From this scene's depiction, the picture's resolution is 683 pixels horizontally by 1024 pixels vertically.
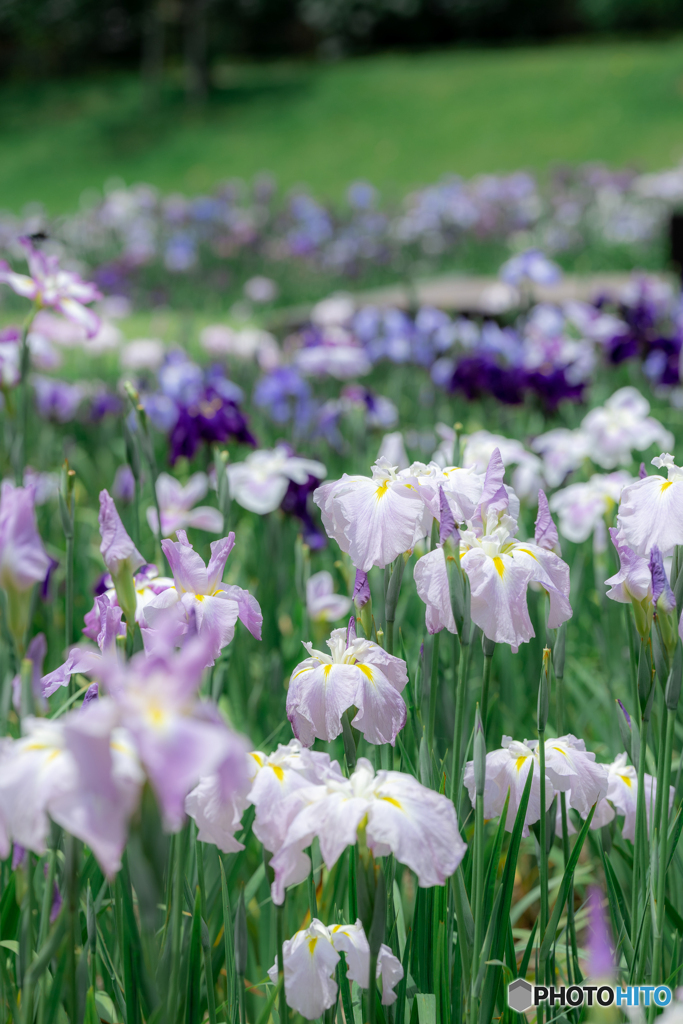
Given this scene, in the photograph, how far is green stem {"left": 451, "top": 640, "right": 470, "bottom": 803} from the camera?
982 millimetres

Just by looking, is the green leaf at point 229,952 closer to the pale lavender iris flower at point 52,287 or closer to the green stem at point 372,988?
the green stem at point 372,988

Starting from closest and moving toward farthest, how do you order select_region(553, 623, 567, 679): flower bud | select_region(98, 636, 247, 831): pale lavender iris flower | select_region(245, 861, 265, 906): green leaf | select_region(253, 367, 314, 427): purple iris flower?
select_region(98, 636, 247, 831): pale lavender iris flower
select_region(553, 623, 567, 679): flower bud
select_region(245, 861, 265, 906): green leaf
select_region(253, 367, 314, 427): purple iris flower

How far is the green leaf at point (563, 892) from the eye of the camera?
42.4 inches

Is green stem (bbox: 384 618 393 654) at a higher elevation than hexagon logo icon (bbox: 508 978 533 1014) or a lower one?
higher

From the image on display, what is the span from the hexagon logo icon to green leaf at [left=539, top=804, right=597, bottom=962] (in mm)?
81

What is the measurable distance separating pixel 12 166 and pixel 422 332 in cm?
2353

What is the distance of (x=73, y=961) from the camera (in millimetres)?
824

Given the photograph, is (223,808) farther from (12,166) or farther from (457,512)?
(12,166)

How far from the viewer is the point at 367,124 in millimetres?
25297

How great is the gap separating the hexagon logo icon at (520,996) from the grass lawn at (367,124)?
20.4 meters

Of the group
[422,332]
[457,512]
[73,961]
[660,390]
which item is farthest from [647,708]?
[422,332]

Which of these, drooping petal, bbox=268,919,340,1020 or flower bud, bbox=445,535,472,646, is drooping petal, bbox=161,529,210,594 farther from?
drooping petal, bbox=268,919,340,1020

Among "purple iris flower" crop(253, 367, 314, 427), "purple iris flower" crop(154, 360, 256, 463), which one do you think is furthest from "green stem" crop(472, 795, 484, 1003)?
"purple iris flower" crop(253, 367, 314, 427)

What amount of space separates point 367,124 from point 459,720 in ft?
87.3
